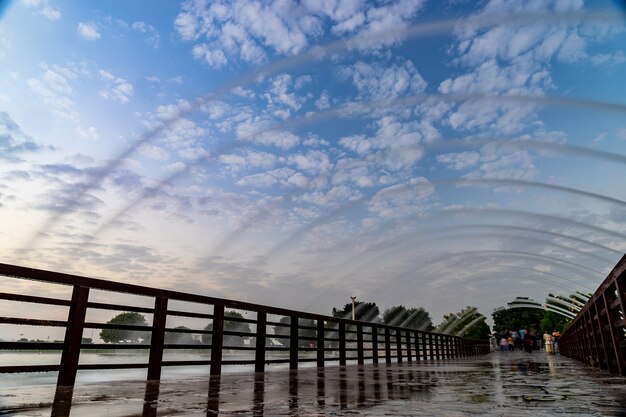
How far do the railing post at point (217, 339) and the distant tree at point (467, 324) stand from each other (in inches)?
3864

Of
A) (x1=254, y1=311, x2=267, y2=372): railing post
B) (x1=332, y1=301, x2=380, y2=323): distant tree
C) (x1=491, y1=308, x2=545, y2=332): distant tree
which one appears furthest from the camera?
(x1=332, y1=301, x2=380, y2=323): distant tree

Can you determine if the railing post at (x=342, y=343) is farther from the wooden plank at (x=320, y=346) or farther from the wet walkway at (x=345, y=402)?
the wet walkway at (x=345, y=402)

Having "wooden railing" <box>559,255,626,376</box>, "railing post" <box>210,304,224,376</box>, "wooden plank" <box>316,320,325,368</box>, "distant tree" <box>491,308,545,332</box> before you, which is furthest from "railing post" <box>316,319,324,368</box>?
"distant tree" <box>491,308,545,332</box>

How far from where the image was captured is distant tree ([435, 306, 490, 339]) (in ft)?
322

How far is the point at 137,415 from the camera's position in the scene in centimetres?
265

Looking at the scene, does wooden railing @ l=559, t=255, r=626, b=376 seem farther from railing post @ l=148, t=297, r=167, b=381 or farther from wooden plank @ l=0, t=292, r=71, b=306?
wooden plank @ l=0, t=292, r=71, b=306

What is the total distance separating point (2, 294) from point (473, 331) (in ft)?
357

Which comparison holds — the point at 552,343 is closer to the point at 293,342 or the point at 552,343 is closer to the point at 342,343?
the point at 342,343

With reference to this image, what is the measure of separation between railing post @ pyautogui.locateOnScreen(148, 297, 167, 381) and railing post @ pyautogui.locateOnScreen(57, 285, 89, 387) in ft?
3.47

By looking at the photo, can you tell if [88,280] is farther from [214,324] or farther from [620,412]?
[620,412]

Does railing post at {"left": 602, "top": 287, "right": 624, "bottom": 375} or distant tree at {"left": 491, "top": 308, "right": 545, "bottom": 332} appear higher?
distant tree at {"left": 491, "top": 308, "right": 545, "bottom": 332}

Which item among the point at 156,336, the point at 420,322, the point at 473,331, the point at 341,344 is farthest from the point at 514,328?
the point at 156,336

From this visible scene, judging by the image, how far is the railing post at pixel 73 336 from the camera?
4664mm

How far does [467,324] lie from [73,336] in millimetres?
104886
